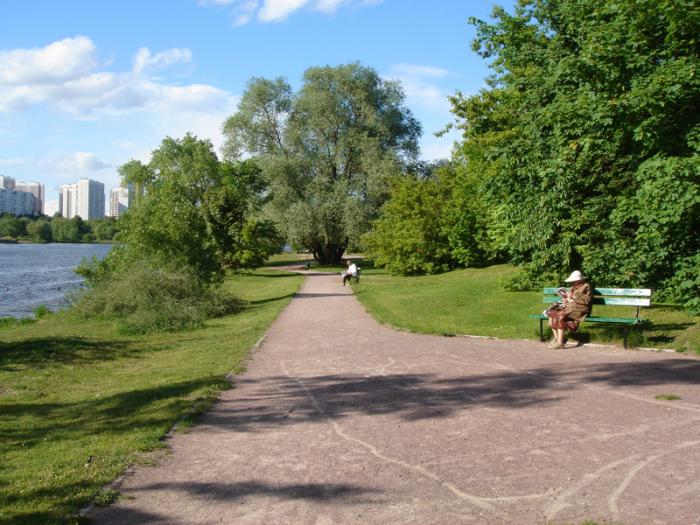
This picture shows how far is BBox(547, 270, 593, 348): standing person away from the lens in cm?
1111

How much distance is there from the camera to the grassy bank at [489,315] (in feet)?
37.6

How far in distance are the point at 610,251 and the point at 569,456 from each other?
716 cm

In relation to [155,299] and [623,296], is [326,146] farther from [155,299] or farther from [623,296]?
[623,296]

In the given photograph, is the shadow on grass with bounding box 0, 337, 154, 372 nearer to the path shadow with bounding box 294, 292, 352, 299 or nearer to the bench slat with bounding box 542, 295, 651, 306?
the bench slat with bounding box 542, 295, 651, 306

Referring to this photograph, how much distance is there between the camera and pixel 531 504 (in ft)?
14.4

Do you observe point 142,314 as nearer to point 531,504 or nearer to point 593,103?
point 593,103

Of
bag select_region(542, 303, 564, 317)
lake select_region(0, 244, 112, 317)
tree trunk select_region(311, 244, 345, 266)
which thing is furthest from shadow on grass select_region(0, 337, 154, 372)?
tree trunk select_region(311, 244, 345, 266)

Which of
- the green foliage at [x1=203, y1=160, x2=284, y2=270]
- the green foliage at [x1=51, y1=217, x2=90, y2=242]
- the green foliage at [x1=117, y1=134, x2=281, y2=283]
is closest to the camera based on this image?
the green foliage at [x1=117, y1=134, x2=281, y2=283]

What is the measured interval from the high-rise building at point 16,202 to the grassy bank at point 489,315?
580 ft

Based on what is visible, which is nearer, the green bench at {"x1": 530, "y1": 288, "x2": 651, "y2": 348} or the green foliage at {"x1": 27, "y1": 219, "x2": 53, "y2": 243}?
the green bench at {"x1": 530, "y1": 288, "x2": 651, "y2": 348}

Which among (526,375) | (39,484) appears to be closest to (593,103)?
(526,375)

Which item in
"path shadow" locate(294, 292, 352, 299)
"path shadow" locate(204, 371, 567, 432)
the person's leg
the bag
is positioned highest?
the bag

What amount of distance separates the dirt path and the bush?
29.6 ft

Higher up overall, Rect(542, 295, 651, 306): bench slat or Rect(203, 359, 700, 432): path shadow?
Rect(542, 295, 651, 306): bench slat
